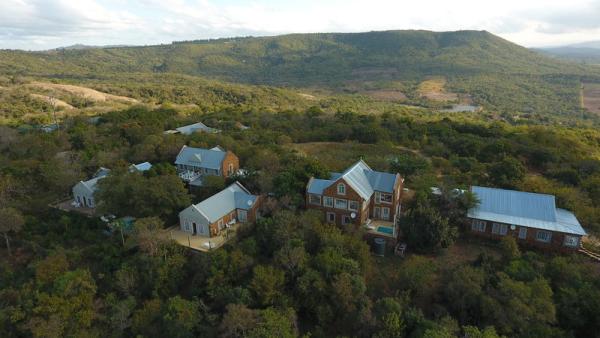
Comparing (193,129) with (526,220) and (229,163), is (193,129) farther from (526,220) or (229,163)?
(526,220)

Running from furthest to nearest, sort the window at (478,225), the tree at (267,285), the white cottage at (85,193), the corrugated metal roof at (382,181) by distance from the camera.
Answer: the white cottage at (85,193), the corrugated metal roof at (382,181), the window at (478,225), the tree at (267,285)

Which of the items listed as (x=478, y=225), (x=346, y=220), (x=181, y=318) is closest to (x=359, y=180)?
(x=346, y=220)

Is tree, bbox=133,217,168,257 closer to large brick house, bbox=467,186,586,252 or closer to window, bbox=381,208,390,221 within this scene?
window, bbox=381,208,390,221

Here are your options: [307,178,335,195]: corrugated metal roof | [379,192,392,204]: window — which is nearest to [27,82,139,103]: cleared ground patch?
[307,178,335,195]: corrugated metal roof

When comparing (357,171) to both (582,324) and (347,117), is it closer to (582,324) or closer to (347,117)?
(582,324)

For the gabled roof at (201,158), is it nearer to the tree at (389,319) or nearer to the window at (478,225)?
the tree at (389,319)

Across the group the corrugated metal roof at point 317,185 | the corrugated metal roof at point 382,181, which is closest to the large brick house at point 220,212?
the corrugated metal roof at point 317,185

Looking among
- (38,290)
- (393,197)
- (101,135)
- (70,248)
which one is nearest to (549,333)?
(393,197)
